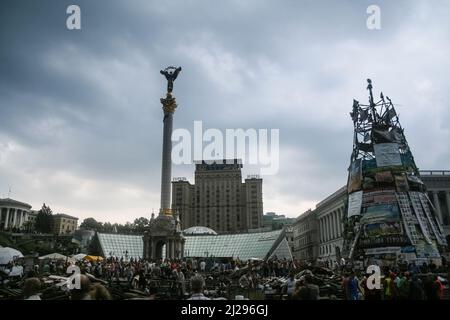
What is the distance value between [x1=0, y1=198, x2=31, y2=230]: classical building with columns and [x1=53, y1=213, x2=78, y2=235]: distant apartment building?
24606mm

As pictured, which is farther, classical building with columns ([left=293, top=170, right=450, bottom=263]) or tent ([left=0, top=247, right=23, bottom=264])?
classical building with columns ([left=293, top=170, right=450, bottom=263])

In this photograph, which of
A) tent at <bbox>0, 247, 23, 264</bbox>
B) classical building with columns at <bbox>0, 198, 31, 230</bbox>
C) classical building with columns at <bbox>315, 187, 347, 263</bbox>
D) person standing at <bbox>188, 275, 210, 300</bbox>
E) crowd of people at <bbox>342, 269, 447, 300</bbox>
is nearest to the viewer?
person standing at <bbox>188, 275, 210, 300</bbox>

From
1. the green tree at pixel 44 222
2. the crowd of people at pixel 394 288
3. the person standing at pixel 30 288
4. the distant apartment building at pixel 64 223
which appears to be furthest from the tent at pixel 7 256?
the distant apartment building at pixel 64 223

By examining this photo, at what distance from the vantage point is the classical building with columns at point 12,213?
115m

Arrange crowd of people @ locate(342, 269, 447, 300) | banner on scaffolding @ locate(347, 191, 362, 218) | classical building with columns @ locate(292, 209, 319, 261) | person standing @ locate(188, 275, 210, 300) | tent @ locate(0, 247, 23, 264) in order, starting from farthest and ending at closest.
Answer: classical building with columns @ locate(292, 209, 319, 261) < banner on scaffolding @ locate(347, 191, 362, 218) < tent @ locate(0, 247, 23, 264) < crowd of people @ locate(342, 269, 447, 300) < person standing @ locate(188, 275, 210, 300)

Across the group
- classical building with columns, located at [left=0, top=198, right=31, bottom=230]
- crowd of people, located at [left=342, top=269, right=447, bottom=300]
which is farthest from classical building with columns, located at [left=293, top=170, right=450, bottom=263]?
classical building with columns, located at [left=0, top=198, right=31, bottom=230]

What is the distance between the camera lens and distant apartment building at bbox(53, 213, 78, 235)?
147375 millimetres

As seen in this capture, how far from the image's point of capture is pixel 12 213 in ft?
388

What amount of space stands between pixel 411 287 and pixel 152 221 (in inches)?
1573

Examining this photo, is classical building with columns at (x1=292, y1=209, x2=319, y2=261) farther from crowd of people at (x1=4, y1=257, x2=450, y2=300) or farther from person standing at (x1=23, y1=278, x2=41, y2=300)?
person standing at (x1=23, y1=278, x2=41, y2=300)

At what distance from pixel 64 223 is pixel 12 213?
3496 centimetres

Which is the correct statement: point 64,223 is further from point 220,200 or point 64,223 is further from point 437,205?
point 437,205
